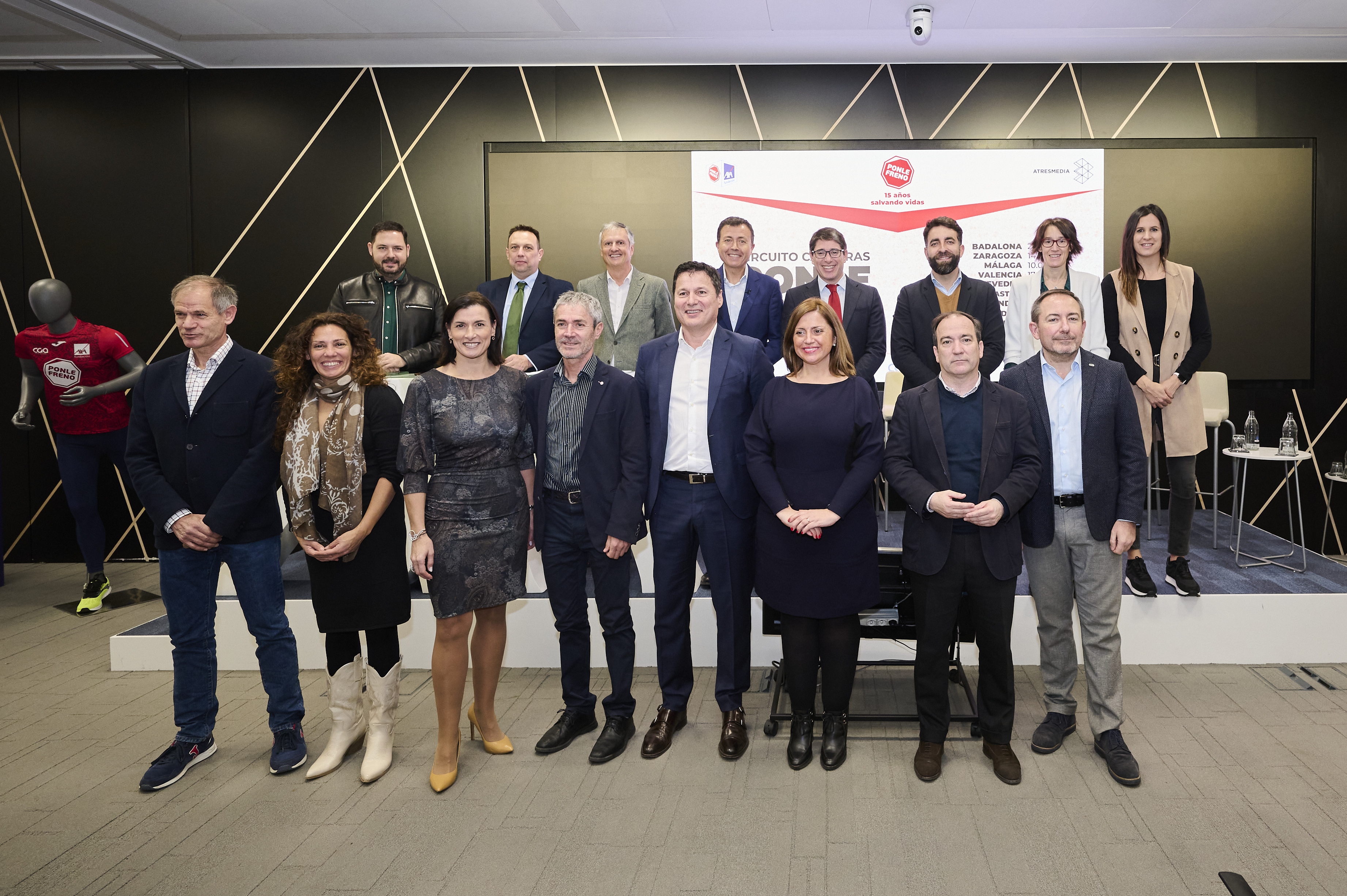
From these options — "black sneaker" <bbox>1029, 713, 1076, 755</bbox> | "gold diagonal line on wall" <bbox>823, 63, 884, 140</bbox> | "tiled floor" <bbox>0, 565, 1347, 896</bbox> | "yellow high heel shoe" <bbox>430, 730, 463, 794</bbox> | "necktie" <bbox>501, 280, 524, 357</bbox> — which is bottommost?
"tiled floor" <bbox>0, 565, 1347, 896</bbox>

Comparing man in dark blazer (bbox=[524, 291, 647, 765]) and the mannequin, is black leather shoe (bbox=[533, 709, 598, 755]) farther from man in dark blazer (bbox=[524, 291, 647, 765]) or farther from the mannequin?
the mannequin

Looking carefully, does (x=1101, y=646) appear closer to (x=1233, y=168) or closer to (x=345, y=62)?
(x=1233, y=168)

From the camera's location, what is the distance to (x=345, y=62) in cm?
625

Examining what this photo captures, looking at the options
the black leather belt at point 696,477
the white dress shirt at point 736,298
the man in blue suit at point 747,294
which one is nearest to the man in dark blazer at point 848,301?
the man in blue suit at point 747,294

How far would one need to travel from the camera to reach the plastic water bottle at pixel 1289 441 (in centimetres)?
490

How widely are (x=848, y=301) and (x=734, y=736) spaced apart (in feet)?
6.95

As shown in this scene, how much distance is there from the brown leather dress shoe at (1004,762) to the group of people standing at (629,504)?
11mm

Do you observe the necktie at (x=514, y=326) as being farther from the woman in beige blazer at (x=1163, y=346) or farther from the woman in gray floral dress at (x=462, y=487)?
the woman in beige blazer at (x=1163, y=346)

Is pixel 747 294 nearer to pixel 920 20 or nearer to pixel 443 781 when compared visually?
pixel 920 20

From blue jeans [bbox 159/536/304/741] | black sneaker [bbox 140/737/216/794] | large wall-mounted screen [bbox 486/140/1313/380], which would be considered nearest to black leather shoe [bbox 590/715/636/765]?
blue jeans [bbox 159/536/304/741]

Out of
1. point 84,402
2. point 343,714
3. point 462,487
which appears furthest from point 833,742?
point 84,402

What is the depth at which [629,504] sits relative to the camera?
3.16 m

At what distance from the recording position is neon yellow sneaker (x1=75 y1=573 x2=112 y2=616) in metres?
5.33

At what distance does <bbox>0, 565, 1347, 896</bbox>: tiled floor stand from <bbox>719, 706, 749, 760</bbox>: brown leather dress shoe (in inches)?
1.7
